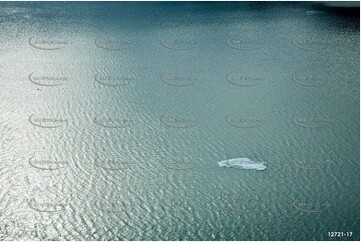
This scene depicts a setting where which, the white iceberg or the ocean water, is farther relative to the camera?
the white iceberg

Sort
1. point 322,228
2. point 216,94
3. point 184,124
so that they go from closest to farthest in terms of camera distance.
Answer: point 322,228 → point 184,124 → point 216,94

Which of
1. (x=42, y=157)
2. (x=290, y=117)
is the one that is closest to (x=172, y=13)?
(x=290, y=117)

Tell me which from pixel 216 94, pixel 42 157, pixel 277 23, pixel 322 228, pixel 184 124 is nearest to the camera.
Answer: pixel 322 228

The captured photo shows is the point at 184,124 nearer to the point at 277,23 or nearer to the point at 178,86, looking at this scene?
A: the point at 178,86

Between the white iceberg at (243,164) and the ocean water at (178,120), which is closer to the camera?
the ocean water at (178,120)

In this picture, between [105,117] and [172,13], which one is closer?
[105,117]
